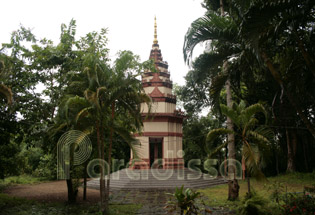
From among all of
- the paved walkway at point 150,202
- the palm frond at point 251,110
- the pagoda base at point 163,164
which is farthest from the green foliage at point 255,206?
the pagoda base at point 163,164

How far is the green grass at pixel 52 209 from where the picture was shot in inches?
344

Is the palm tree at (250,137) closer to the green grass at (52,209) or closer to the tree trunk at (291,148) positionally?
the green grass at (52,209)

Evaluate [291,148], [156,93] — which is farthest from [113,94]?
[291,148]

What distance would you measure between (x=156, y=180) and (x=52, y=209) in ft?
26.4

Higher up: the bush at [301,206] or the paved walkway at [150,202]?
the bush at [301,206]

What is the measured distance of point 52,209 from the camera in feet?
31.0

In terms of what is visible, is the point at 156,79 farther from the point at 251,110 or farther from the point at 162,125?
the point at 251,110

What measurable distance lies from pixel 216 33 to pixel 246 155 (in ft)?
13.8

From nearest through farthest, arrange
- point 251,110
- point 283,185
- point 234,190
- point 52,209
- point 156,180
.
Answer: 1. point 251,110
2. point 52,209
3. point 234,190
4. point 283,185
5. point 156,180

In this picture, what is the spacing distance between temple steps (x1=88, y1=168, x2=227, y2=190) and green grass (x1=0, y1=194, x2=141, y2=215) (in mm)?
5597

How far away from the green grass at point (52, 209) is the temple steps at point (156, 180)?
5.60 m

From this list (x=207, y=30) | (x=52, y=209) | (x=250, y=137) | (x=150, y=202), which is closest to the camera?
(x=207, y=30)

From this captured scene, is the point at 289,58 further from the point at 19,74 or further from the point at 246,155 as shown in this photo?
the point at 19,74

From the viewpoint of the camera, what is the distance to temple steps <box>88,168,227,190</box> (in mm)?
15706
